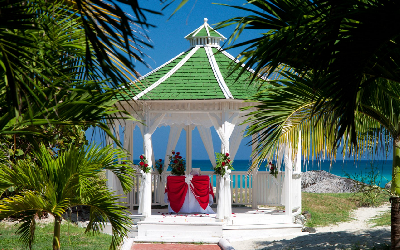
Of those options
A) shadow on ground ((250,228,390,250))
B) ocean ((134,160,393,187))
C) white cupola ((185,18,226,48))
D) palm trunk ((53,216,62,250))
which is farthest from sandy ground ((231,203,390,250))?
white cupola ((185,18,226,48))

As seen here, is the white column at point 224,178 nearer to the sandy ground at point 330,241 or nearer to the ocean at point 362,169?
the sandy ground at point 330,241

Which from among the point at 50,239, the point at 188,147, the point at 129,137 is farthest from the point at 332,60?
the point at 188,147

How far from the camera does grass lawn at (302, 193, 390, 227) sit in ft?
49.3

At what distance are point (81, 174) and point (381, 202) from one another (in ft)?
56.9

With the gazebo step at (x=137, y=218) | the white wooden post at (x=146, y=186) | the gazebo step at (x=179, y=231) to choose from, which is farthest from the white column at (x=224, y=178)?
the gazebo step at (x=137, y=218)

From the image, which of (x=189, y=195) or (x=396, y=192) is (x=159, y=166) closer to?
(x=189, y=195)

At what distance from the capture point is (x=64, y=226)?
39.3 feet

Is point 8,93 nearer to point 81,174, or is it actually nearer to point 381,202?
point 81,174

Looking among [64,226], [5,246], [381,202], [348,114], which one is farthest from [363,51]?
[381,202]

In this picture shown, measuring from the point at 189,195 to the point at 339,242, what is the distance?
5.57 meters

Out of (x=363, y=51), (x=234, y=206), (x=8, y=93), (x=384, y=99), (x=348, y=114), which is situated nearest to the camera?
(x=8, y=93)

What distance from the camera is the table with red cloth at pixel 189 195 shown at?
1367cm

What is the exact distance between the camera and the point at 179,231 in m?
12.0

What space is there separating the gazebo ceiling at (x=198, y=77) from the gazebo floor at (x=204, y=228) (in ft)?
10.9
